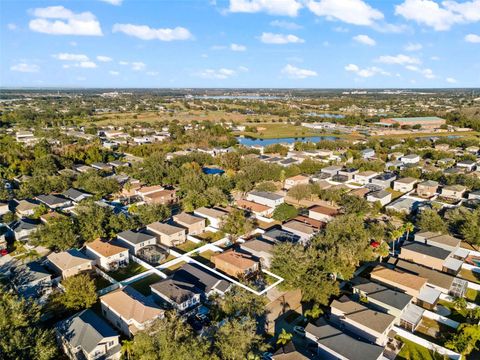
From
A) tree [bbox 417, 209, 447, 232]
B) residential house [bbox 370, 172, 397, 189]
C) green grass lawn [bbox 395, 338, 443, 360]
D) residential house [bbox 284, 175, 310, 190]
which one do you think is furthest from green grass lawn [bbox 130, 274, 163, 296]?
residential house [bbox 370, 172, 397, 189]

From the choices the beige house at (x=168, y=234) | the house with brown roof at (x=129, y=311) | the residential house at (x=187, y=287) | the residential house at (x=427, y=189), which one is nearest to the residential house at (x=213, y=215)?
the beige house at (x=168, y=234)

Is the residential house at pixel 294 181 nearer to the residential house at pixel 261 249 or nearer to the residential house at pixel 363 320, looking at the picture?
the residential house at pixel 261 249

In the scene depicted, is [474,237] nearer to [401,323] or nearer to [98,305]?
[401,323]

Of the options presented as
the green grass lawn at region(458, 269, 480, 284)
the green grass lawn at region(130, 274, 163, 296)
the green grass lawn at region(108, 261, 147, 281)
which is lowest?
the green grass lawn at region(108, 261, 147, 281)

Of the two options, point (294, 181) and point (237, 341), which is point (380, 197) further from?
point (237, 341)

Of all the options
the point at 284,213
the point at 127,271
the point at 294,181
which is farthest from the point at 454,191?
the point at 127,271

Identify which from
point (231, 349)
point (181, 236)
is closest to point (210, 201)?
point (181, 236)

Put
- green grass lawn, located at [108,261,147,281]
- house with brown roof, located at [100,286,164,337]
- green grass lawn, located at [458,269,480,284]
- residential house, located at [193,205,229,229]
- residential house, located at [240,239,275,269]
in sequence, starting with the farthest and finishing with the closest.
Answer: residential house, located at [193,205,229,229] < residential house, located at [240,239,275,269] < green grass lawn, located at [108,261,147,281] < green grass lawn, located at [458,269,480,284] < house with brown roof, located at [100,286,164,337]

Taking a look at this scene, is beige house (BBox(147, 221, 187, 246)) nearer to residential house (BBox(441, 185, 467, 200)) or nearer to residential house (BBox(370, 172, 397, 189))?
residential house (BBox(370, 172, 397, 189))
